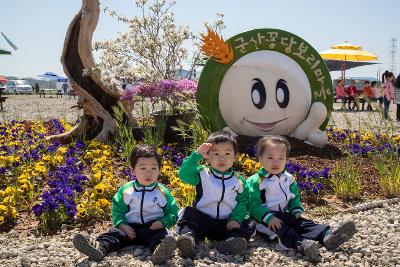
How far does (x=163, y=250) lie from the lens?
9.59 ft

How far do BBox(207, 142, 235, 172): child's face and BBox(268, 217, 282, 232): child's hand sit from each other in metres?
0.48

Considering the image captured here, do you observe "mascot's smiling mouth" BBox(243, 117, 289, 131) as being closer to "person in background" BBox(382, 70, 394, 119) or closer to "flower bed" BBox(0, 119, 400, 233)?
"flower bed" BBox(0, 119, 400, 233)

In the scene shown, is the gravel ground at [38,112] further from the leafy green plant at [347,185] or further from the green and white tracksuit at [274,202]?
the green and white tracksuit at [274,202]

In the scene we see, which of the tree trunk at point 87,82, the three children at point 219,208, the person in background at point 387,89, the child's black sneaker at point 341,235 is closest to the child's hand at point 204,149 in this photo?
the three children at point 219,208

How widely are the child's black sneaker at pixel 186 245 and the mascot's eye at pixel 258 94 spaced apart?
379 cm

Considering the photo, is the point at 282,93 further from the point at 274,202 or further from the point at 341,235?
the point at 341,235

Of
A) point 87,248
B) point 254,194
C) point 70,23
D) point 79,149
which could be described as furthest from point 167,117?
point 87,248

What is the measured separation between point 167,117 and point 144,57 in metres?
4.19

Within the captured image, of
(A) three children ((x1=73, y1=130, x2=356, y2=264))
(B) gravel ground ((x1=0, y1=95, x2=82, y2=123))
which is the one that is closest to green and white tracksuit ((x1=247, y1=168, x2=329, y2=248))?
(A) three children ((x1=73, y1=130, x2=356, y2=264))

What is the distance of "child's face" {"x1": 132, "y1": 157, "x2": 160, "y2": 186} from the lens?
3.25m

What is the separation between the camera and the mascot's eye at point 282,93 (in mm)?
6629

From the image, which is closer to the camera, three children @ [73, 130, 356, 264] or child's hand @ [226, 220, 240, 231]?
three children @ [73, 130, 356, 264]

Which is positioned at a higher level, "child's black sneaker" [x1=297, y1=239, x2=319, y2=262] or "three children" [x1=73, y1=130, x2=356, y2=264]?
"three children" [x1=73, y1=130, x2=356, y2=264]

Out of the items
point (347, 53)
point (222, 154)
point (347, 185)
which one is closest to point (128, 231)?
point (222, 154)
